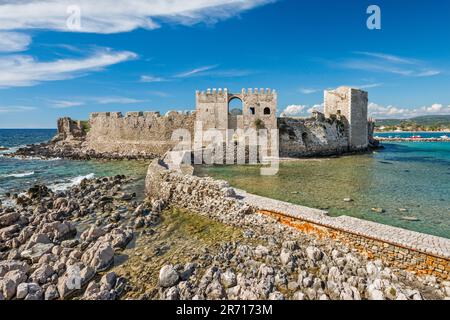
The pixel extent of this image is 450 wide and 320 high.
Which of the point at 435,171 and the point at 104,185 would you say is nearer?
the point at 104,185

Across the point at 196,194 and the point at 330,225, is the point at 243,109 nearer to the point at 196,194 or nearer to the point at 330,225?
the point at 196,194

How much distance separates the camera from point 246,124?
24.0 m

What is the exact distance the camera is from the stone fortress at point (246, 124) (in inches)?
944

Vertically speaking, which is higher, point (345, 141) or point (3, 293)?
point (345, 141)

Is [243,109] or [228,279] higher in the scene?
[243,109]

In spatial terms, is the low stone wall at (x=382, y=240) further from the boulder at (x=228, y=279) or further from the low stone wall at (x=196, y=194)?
the boulder at (x=228, y=279)

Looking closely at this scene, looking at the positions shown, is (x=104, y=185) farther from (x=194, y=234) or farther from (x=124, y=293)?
(x=124, y=293)

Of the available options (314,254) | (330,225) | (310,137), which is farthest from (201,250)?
(310,137)

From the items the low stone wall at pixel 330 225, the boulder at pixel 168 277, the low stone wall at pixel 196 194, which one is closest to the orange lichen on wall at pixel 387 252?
the low stone wall at pixel 330 225

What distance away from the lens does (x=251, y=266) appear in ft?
19.0

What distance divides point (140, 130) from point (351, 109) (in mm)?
23459

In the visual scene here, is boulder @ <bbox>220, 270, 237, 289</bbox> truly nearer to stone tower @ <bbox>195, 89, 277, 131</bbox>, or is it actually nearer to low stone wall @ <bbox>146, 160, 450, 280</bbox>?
low stone wall @ <bbox>146, 160, 450, 280</bbox>
